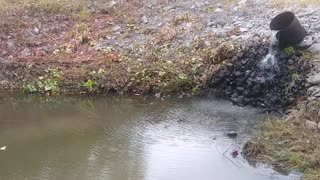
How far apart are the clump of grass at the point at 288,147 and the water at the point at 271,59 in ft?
6.02

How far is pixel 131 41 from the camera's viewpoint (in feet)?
37.1

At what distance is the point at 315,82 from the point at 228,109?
139 cm

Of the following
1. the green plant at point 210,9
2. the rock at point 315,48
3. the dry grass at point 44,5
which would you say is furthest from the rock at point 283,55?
the dry grass at point 44,5

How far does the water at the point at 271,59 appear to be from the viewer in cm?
921

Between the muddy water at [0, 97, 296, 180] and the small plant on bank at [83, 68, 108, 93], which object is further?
the small plant on bank at [83, 68, 108, 93]

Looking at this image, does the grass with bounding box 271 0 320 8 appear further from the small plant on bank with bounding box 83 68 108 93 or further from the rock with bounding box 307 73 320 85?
the small plant on bank with bounding box 83 68 108 93

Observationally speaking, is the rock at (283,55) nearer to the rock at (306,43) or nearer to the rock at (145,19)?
the rock at (306,43)

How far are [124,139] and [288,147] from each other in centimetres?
221

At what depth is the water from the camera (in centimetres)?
921

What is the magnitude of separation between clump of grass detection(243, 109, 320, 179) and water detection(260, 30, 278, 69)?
1.84 metres

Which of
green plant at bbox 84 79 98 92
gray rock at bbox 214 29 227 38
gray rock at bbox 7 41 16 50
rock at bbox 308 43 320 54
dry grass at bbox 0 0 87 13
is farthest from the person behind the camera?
dry grass at bbox 0 0 87 13

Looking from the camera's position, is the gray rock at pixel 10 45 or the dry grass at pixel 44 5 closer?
the gray rock at pixel 10 45

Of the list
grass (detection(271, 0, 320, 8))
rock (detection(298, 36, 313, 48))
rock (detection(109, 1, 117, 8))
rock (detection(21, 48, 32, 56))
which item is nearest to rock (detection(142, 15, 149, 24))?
rock (detection(109, 1, 117, 8))

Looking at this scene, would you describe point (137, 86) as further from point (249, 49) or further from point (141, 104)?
point (249, 49)
